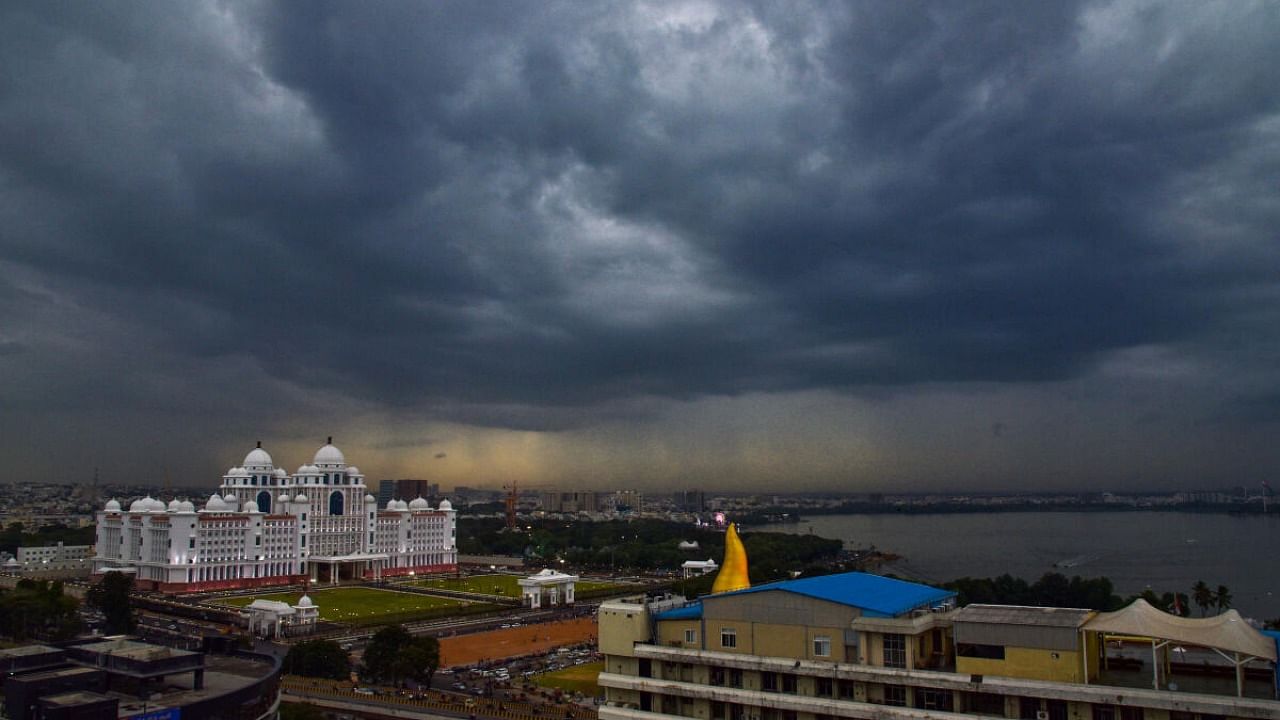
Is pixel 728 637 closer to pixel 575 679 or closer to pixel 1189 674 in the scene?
pixel 1189 674

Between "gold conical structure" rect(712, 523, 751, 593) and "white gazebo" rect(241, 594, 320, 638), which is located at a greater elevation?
"gold conical structure" rect(712, 523, 751, 593)

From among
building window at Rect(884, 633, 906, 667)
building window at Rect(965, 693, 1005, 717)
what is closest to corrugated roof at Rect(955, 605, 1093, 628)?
building window at Rect(884, 633, 906, 667)

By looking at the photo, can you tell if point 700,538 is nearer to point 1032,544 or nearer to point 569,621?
point 1032,544

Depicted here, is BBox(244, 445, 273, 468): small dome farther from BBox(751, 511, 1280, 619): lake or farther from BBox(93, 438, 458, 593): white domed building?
BBox(751, 511, 1280, 619): lake

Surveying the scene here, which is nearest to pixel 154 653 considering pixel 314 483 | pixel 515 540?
pixel 314 483

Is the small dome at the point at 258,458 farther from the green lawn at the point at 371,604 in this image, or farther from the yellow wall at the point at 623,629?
the yellow wall at the point at 623,629

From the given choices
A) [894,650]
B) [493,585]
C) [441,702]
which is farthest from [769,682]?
[493,585]

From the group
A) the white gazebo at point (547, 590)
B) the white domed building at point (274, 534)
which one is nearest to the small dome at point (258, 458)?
the white domed building at point (274, 534)
